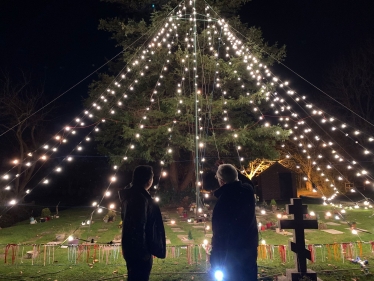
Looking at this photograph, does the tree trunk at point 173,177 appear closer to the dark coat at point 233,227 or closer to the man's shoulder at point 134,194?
the man's shoulder at point 134,194

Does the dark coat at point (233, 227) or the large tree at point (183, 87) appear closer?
the dark coat at point (233, 227)

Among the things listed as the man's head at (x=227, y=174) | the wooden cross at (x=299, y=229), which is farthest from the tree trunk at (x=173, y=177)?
the man's head at (x=227, y=174)

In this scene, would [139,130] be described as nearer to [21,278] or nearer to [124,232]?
[21,278]

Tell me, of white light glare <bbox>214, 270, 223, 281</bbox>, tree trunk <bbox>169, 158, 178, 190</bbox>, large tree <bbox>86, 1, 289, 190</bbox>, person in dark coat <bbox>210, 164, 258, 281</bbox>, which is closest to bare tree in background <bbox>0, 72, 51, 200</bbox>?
large tree <bbox>86, 1, 289, 190</bbox>

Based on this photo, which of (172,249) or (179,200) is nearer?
(172,249)

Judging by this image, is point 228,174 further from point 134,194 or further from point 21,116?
point 21,116

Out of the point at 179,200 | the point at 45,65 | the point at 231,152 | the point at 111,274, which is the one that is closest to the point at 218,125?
the point at 231,152

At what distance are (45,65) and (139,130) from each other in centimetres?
1117

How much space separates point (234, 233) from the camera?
103 inches

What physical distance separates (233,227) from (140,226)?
907 mm

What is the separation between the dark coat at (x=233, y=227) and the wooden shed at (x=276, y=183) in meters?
18.4

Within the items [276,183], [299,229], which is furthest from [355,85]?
[299,229]

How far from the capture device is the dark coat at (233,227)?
8.48 feet

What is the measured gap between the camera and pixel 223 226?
8.47 ft
